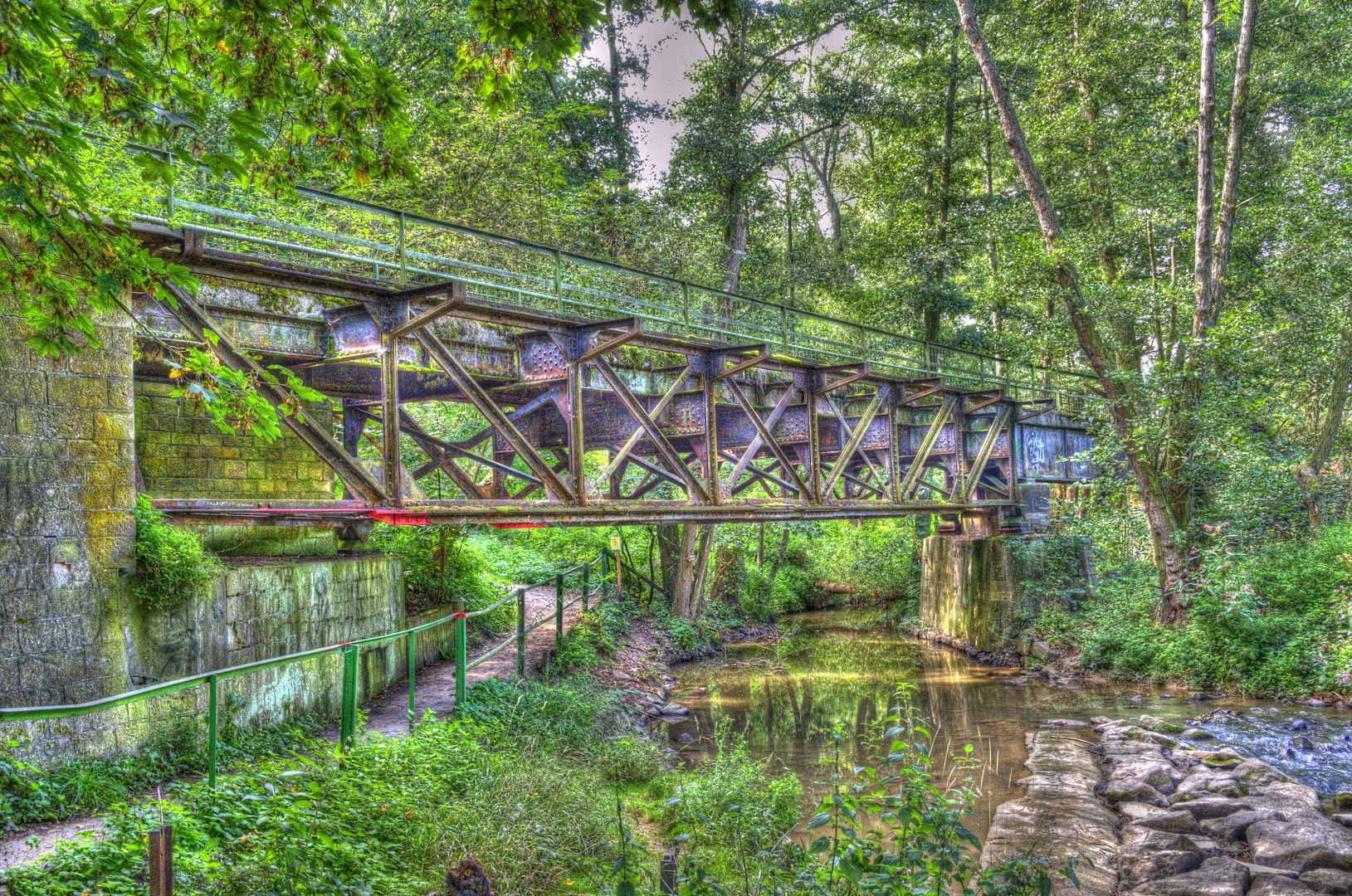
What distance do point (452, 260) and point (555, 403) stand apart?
3.24 meters

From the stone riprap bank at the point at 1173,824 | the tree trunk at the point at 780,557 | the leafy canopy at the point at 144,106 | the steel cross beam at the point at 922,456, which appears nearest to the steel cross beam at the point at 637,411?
the leafy canopy at the point at 144,106

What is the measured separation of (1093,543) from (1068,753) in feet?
27.9

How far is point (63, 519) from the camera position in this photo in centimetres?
652

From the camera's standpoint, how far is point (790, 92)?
24344 mm

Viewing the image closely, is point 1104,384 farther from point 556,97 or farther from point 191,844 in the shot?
point 191,844

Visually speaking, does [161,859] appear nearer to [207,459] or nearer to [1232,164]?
[207,459]

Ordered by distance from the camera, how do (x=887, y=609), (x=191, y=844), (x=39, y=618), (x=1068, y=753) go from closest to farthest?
(x=191, y=844) < (x=39, y=618) < (x=1068, y=753) < (x=887, y=609)

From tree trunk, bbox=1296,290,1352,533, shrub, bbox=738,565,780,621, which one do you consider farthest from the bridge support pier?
shrub, bbox=738,565,780,621

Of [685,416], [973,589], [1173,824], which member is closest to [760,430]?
[685,416]

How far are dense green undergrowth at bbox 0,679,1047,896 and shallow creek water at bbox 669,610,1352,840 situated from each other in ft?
7.70

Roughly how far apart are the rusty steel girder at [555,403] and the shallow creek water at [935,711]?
345cm

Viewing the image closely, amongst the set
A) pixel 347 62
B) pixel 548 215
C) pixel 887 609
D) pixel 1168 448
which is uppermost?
pixel 548 215

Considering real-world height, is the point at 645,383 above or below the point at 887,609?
above

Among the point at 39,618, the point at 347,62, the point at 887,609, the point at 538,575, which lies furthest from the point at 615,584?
the point at 347,62
